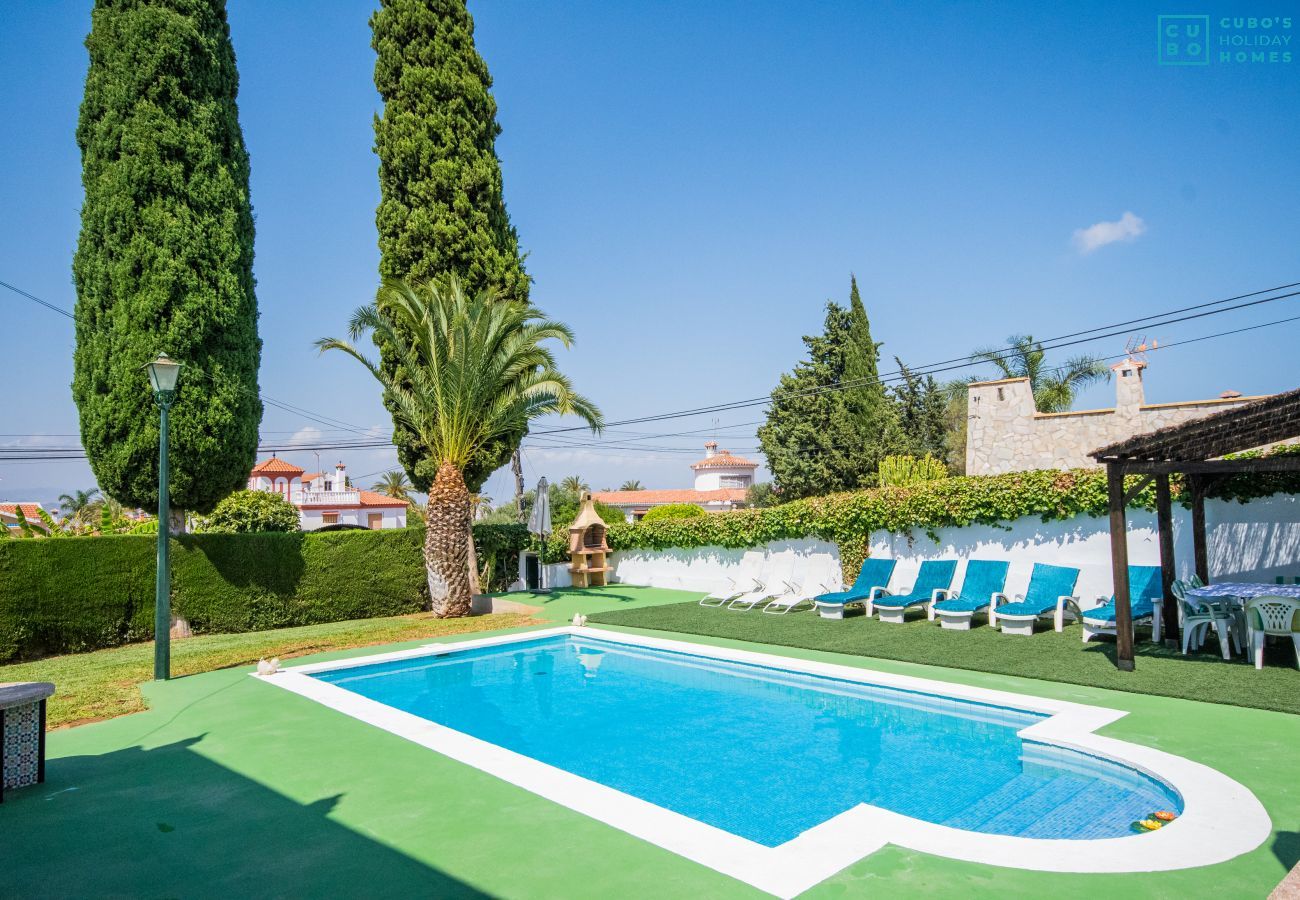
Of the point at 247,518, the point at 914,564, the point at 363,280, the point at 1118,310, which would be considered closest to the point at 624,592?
the point at 914,564

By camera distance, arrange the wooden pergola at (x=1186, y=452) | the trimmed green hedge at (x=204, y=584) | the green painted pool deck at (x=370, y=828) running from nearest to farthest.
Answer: the green painted pool deck at (x=370, y=828) → the wooden pergola at (x=1186, y=452) → the trimmed green hedge at (x=204, y=584)

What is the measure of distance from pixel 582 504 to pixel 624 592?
3348 mm

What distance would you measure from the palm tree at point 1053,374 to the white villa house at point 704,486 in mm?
33619

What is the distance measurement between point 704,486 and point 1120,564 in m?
67.8

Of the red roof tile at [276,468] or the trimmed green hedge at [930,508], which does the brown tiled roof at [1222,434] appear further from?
the red roof tile at [276,468]

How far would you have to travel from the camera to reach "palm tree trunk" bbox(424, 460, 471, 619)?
663 inches

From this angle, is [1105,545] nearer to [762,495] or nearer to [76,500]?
[762,495]

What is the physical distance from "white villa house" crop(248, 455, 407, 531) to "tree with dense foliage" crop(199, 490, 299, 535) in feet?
96.8

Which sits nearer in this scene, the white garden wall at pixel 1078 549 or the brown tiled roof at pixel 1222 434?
the brown tiled roof at pixel 1222 434

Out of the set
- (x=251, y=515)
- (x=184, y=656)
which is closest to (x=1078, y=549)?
(x=184, y=656)

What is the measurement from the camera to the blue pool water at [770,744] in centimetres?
541

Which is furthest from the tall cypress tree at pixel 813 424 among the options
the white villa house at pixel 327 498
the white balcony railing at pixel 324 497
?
the white balcony railing at pixel 324 497

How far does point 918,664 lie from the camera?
9875 mm

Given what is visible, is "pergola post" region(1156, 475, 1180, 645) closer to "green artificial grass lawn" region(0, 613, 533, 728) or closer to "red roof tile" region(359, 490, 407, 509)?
"green artificial grass lawn" region(0, 613, 533, 728)
